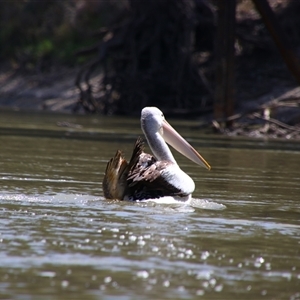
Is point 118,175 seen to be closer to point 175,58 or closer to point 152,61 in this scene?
point 175,58

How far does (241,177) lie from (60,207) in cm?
368

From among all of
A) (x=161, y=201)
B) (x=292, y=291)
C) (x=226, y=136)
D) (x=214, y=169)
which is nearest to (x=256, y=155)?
(x=214, y=169)

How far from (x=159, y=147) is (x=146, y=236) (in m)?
2.75

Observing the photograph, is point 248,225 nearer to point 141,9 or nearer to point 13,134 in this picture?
point 13,134

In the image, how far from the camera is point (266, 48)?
2706cm

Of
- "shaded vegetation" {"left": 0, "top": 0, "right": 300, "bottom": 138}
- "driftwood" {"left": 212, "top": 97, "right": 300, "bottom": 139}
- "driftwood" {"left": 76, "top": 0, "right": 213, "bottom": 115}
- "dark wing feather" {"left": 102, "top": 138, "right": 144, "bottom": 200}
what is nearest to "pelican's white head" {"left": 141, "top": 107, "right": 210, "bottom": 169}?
"dark wing feather" {"left": 102, "top": 138, "right": 144, "bottom": 200}

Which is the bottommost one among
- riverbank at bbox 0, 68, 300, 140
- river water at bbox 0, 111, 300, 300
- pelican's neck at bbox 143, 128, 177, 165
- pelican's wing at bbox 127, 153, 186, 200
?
river water at bbox 0, 111, 300, 300

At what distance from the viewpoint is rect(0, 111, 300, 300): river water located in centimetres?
507

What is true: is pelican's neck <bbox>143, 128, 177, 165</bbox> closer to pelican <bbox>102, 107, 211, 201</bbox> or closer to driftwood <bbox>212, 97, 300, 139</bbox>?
pelican <bbox>102, 107, 211, 201</bbox>

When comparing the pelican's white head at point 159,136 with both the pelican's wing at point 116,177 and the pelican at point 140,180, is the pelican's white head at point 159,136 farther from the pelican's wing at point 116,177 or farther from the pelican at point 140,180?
the pelican's wing at point 116,177

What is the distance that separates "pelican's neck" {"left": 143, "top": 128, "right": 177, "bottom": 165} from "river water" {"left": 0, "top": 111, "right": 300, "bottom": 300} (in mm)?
492

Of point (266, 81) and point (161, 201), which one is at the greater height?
point (266, 81)

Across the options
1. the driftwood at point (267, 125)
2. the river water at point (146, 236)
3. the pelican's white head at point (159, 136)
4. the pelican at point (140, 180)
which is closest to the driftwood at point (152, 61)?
the driftwood at point (267, 125)

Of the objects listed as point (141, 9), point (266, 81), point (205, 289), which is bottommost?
point (205, 289)
